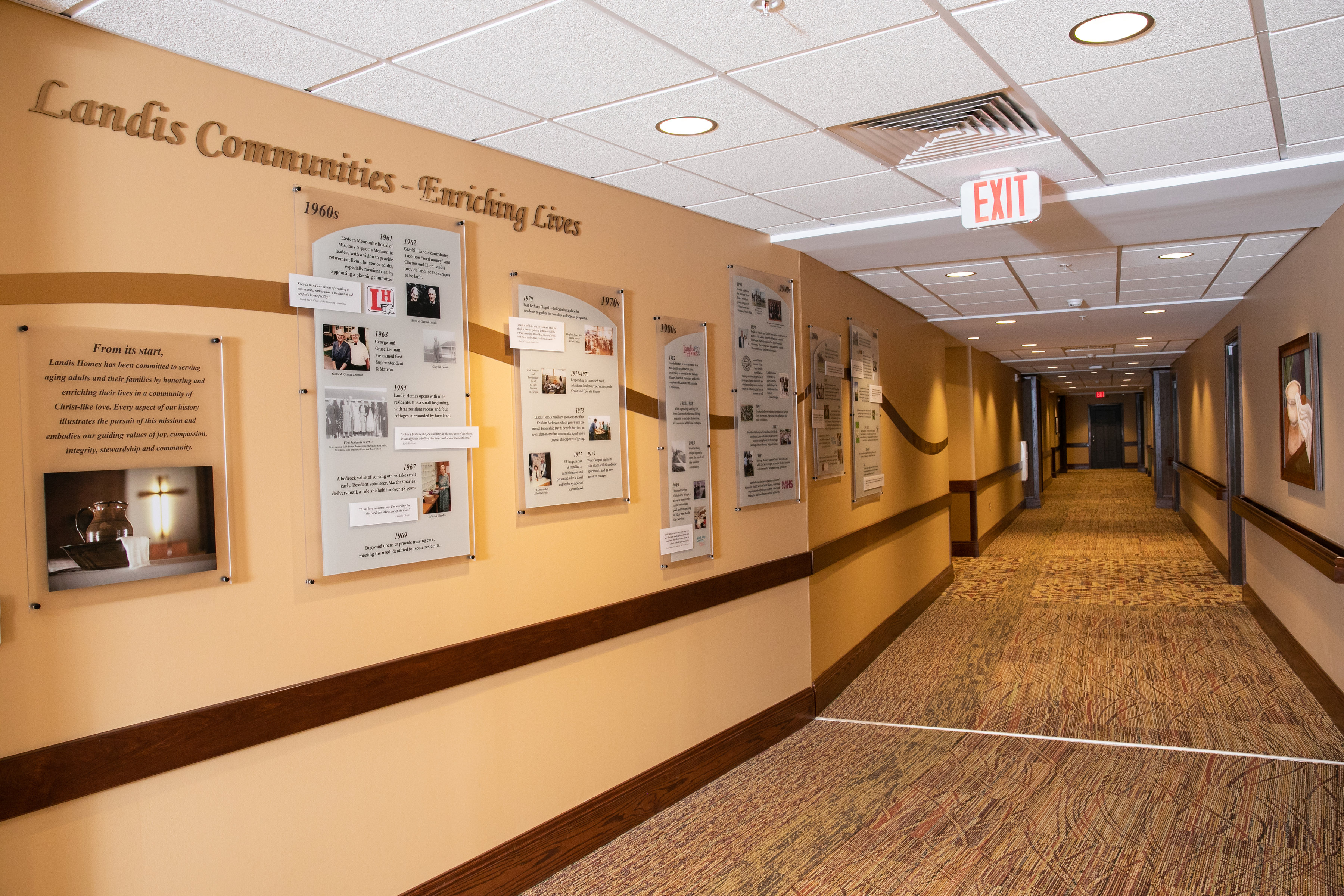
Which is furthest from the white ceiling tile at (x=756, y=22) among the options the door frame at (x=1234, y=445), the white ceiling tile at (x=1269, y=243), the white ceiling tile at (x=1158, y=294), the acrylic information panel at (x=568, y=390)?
the door frame at (x=1234, y=445)

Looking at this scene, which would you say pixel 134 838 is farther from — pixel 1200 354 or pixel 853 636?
pixel 1200 354

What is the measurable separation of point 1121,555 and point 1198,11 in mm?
10021

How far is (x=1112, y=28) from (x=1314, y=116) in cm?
131

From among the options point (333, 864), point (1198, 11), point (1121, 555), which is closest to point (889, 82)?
point (1198, 11)

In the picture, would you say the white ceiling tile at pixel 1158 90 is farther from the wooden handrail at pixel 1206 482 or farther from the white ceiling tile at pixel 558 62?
the wooden handrail at pixel 1206 482

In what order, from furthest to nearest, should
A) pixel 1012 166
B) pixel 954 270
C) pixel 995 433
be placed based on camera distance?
pixel 995 433 → pixel 954 270 → pixel 1012 166

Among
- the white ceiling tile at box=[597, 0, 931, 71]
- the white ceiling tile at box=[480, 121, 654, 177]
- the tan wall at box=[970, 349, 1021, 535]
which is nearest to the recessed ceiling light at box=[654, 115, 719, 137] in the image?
the white ceiling tile at box=[480, 121, 654, 177]

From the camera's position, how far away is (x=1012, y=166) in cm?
368

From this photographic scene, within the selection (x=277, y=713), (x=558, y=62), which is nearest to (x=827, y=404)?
(x=558, y=62)

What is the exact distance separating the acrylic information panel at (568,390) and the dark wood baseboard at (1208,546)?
25.4 feet

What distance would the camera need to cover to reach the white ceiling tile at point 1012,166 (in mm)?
3484

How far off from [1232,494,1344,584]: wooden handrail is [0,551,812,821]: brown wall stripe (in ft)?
11.4

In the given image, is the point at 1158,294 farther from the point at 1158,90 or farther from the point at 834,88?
the point at 834,88

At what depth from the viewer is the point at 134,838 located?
227cm
